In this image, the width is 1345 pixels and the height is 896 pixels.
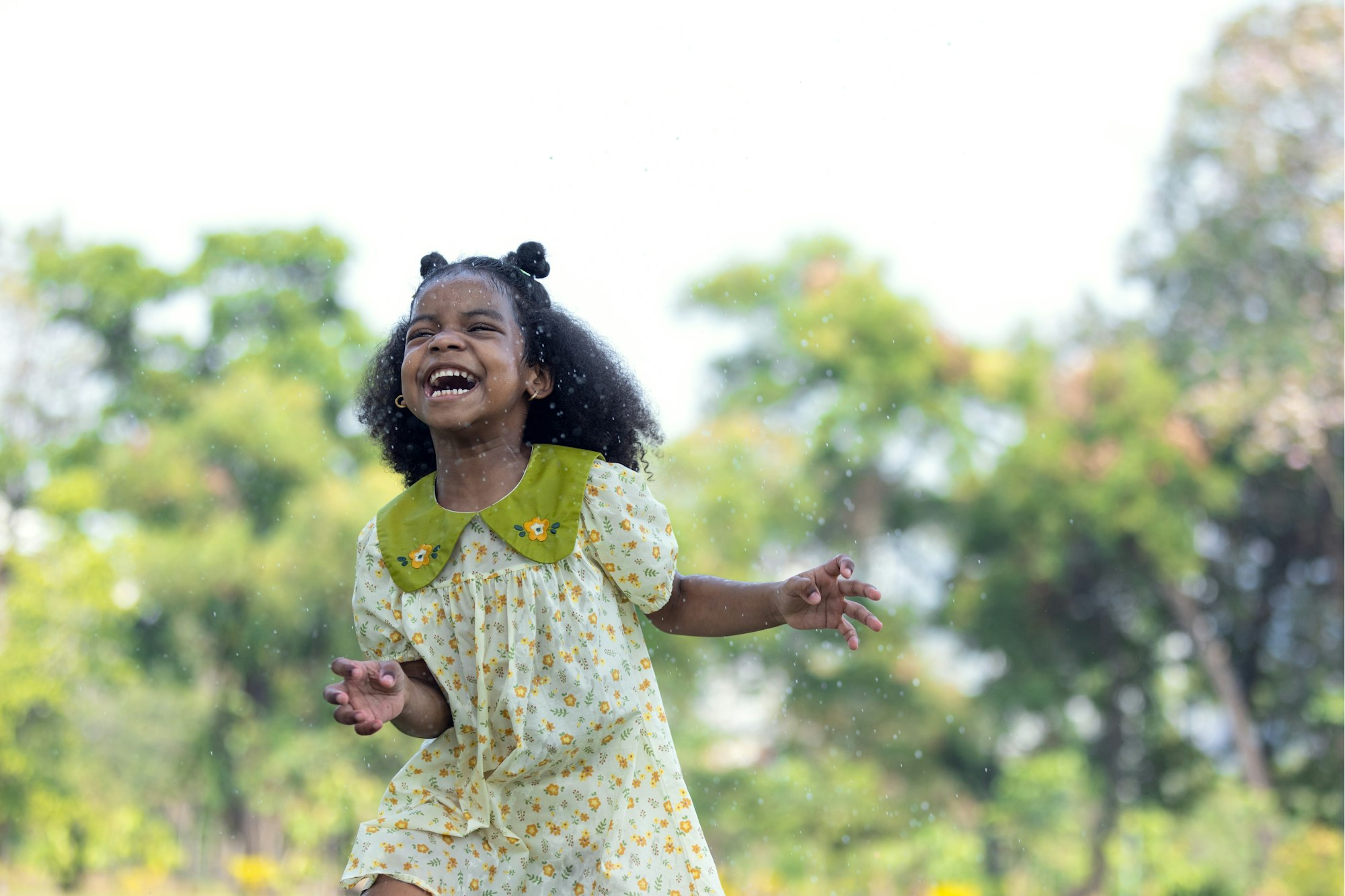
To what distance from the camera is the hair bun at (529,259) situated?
2.51 metres

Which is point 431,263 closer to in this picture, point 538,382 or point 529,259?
point 529,259

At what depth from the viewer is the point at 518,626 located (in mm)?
2256

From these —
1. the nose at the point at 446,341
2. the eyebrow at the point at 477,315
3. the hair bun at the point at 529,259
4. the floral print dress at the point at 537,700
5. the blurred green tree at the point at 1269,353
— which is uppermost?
the blurred green tree at the point at 1269,353

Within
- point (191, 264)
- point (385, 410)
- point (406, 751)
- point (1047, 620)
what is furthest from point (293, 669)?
point (385, 410)

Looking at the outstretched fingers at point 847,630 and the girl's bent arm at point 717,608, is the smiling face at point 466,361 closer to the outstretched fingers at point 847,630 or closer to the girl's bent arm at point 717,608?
the girl's bent arm at point 717,608

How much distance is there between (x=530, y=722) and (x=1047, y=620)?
12376mm

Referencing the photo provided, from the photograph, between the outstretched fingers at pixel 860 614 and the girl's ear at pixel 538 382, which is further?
the girl's ear at pixel 538 382

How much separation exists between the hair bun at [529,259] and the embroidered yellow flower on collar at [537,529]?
0.45 metres

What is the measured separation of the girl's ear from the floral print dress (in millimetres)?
140

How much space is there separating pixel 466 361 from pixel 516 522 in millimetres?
256

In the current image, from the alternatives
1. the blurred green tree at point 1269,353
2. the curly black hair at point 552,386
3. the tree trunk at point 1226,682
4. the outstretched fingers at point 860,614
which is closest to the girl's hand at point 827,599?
the outstretched fingers at point 860,614

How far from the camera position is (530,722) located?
7.33ft

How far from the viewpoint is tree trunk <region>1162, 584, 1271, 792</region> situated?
1286 centimetres

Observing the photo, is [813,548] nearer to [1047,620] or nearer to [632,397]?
[1047,620]
